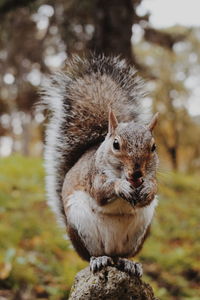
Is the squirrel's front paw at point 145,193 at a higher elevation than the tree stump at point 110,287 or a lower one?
higher

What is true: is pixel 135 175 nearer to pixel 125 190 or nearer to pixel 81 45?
pixel 125 190

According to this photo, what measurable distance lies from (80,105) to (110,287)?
0.92 metres

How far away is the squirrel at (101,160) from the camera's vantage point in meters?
1.49

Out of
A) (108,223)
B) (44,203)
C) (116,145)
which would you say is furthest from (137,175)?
(44,203)

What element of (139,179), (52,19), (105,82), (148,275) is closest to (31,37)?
(52,19)

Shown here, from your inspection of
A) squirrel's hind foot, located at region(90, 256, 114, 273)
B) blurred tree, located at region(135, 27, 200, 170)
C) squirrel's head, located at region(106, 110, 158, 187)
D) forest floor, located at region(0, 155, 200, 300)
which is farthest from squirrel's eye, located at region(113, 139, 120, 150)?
blurred tree, located at region(135, 27, 200, 170)

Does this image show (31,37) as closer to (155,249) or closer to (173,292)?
(155,249)

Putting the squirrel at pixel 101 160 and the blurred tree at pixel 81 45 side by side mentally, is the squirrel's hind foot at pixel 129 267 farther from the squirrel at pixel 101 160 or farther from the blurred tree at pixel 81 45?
the blurred tree at pixel 81 45

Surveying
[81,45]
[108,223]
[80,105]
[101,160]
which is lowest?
[108,223]

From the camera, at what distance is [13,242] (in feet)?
10.6

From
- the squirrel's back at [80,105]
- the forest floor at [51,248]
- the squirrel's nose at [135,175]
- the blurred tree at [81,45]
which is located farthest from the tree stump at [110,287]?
the blurred tree at [81,45]

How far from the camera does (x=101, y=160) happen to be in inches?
64.1

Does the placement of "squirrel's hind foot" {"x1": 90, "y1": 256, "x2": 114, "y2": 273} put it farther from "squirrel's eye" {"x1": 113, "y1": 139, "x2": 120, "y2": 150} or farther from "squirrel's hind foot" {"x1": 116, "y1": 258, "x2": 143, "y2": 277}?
"squirrel's eye" {"x1": 113, "y1": 139, "x2": 120, "y2": 150}

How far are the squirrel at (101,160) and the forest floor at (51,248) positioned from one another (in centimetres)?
56
